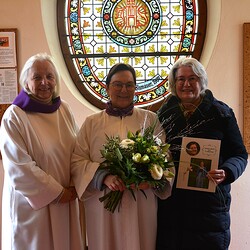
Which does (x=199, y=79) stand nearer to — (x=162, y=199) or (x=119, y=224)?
(x=162, y=199)

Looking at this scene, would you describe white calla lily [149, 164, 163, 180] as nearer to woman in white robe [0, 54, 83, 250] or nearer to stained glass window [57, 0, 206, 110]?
woman in white robe [0, 54, 83, 250]

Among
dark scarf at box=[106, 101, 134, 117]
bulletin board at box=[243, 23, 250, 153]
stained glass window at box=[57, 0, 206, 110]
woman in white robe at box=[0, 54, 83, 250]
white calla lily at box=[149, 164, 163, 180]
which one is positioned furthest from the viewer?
stained glass window at box=[57, 0, 206, 110]

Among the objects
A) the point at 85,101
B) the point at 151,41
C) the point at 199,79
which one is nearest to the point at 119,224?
the point at 199,79

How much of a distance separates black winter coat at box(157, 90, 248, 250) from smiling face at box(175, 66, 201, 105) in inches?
2.2

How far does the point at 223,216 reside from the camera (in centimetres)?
178

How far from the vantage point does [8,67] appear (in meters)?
2.65

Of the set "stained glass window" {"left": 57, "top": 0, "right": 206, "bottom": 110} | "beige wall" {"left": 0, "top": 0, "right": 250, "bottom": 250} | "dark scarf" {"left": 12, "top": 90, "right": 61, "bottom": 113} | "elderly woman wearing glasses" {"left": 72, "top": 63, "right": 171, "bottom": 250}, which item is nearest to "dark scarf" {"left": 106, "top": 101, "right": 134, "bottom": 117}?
"elderly woman wearing glasses" {"left": 72, "top": 63, "right": 171, "bottom": 250}

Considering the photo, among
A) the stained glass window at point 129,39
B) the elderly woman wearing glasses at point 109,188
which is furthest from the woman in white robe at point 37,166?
the stained glass window at point 129,39

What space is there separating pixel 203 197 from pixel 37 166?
0.83m

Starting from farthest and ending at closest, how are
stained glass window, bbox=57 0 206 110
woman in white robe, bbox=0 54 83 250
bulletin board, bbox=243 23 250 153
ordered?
1. stained glass window, bbox=57 0 206 110
2. bulletin board, bbox=243 23 250 153
3. woman in white robe, bbox=0 54 83 250

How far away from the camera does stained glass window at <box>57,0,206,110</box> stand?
2.92 meters

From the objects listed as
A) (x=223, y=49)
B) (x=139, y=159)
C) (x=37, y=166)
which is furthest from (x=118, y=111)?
(x=223, y=49)

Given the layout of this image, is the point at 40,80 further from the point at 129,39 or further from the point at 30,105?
the point at 129,39

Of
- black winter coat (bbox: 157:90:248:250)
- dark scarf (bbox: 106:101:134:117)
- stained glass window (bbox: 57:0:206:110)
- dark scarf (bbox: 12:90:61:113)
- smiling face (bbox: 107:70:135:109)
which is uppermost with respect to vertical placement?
stained glass window (bbox: 57:0:206:110)
